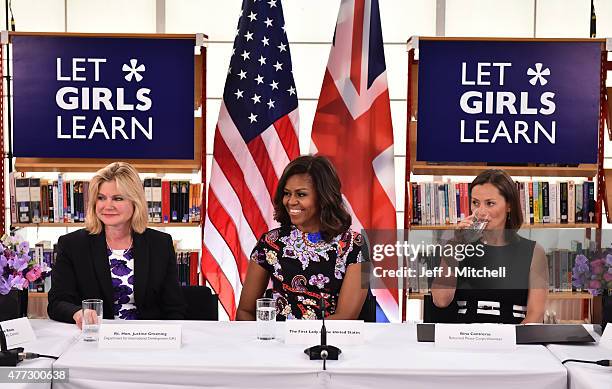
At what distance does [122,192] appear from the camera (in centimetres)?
316

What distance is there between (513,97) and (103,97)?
2161 mm

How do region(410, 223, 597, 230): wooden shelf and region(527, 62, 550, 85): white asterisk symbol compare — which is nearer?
region(527, 62, 550, 85): white asterisk symbol

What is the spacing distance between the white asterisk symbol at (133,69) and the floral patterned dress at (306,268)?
5.25 ft

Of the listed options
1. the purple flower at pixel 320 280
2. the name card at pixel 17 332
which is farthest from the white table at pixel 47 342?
the purple flower at pixel 320 280

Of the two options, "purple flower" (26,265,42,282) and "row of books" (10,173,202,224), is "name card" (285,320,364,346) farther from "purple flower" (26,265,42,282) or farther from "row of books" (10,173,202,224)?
"row of books" (10,173,202,224)

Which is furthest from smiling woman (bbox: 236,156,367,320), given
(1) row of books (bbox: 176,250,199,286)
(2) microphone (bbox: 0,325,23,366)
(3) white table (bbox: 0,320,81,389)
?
(1) row of books (bbox: 176,250,199,286)

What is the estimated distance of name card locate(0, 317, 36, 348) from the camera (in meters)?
2.46

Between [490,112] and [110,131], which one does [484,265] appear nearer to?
[490,112]

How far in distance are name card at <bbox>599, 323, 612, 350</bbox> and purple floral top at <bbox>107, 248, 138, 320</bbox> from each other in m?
1.68

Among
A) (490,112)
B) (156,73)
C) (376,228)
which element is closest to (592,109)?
(490,112)

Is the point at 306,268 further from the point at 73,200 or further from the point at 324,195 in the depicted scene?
the point at 73,200

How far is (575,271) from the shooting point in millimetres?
2766

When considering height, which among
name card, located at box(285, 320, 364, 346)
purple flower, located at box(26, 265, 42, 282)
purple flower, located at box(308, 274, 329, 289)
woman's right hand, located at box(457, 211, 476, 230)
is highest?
woman's right hand, located at box(457, 211, 476, 230)

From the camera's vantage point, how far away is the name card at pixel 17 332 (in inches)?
96.7
